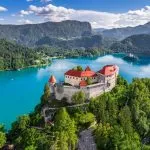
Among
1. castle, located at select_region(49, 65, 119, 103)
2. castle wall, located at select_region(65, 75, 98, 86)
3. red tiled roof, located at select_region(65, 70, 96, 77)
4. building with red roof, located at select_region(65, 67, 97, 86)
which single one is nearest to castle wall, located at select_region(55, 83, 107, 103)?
castle, located at select_region(49, 65, 119, 103)

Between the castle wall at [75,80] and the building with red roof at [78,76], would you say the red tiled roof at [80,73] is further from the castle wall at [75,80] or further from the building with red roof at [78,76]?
the castle wall at [75,80]

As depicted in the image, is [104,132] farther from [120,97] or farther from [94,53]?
[94,53]

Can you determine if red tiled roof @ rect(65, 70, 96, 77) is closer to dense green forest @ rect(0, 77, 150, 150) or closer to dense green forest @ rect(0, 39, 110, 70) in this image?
dense green forest @ rect(0, 77, 150, 150)

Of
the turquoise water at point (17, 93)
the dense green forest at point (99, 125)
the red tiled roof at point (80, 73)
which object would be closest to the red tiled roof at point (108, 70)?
the red tiled roof at point (80, 73)

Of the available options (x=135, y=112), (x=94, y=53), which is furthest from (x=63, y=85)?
(x=94, y=53)

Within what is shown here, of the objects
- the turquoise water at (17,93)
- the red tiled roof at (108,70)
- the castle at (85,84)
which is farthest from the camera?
the turquoise water at (17,93)

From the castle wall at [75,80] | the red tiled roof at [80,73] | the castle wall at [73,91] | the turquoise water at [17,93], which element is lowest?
the turquoise water at [17,93]
